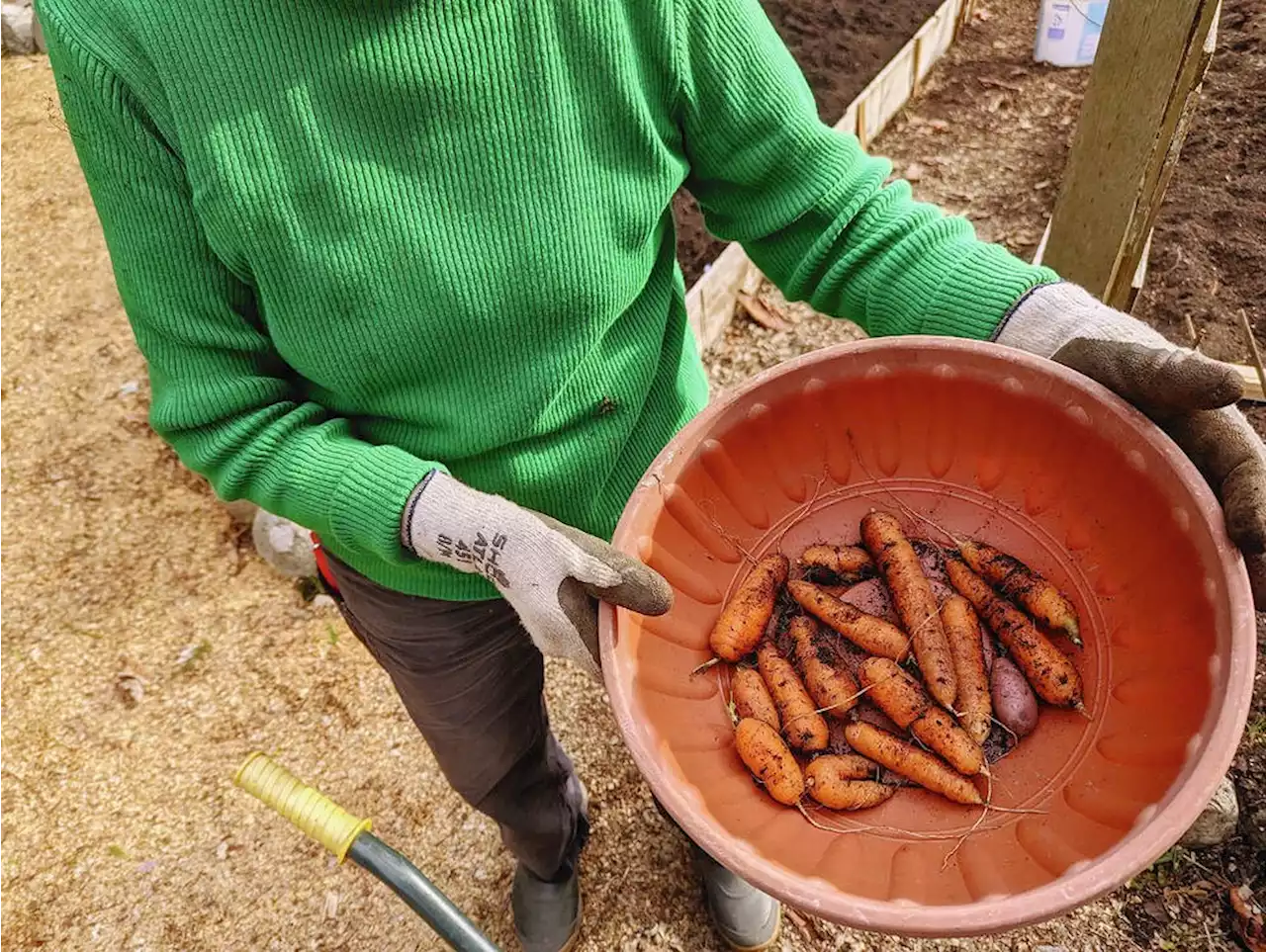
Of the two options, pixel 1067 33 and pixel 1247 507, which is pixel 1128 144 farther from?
pixel 1067 33

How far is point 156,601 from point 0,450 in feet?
3.22

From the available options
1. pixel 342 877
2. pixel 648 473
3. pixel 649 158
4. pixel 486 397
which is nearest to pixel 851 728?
pixel 648 473

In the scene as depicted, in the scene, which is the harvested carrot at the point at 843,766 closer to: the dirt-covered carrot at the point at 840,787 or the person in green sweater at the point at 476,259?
the dirt-covered carrot at the point at 840,787

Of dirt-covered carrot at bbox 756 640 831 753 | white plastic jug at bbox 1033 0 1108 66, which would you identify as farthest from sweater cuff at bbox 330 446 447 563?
white plastic jug at bbox 1033 0 1108 66

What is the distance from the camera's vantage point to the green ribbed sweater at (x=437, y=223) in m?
1.00

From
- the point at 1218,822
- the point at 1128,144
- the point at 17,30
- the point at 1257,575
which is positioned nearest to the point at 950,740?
the point at 1257,575

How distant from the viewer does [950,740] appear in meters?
1.27

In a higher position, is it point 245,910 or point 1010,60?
point 1010,60

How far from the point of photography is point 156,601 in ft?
9.07

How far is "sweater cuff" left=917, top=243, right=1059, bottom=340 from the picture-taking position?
4.21ft

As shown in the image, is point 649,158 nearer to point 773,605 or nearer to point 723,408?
point 723,408

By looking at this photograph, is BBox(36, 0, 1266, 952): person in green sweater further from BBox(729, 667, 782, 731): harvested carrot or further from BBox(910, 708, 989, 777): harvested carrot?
BBox(910, 708, 989, 777): harvested carrot

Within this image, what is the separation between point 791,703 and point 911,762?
170mm

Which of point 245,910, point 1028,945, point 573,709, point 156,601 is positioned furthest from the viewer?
point 156,601
